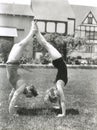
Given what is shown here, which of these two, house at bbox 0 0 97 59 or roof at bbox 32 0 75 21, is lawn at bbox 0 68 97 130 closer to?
house at bbox 0 0 97 59

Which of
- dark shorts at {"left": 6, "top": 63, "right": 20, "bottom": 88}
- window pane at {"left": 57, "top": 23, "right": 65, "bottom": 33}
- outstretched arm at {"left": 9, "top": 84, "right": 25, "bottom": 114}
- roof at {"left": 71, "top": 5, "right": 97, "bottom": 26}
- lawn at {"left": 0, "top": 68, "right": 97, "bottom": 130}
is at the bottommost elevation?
lawn at {"left": 0, "top": 68, "right": 97, "bottom": 130}

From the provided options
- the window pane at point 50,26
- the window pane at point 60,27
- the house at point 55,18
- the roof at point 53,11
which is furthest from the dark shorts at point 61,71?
the window pane at point 60,27

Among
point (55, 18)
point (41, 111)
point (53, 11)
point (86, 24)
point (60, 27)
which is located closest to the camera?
point (41, 111)

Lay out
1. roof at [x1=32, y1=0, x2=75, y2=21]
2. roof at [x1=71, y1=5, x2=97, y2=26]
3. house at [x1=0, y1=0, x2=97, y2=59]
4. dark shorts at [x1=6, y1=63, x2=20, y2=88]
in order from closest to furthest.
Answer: dark shorts at [x1=6, y1=63, x2=20, y2=88] → house at [x1=0, y1=0, x2=97, y2=59] → roof at [x1=32, y1=0, x2=75, y2=21] → roof at [x1=71, y1=5, x2=97, y2=26]

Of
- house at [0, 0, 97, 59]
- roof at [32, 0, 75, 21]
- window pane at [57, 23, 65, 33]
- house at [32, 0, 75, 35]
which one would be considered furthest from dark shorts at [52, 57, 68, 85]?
window pane at [57, 23, 65, 33]

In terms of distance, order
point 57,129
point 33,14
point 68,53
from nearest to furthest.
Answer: point 57,129
point 68,53
point 33,14

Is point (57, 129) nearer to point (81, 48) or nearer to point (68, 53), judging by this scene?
point (68, 53)

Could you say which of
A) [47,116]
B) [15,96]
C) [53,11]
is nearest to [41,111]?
[47,116]

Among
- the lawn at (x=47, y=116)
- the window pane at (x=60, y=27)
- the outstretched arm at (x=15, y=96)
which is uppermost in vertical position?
the window pane at (x=60, y=27)

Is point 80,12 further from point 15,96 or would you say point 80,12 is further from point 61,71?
point 15,96

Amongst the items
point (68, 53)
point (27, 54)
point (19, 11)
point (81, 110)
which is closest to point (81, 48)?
point (68, 53)

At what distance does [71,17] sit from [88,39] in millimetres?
1483

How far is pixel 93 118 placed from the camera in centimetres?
340

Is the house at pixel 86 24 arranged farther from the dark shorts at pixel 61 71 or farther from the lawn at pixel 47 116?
the dark shorts at pixel 61 71
